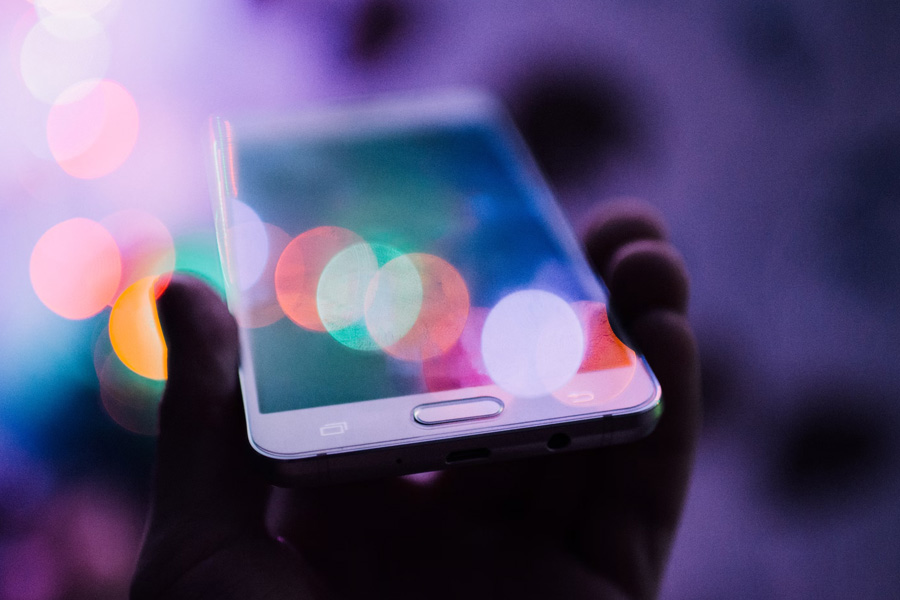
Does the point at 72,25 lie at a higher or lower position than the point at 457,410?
higher

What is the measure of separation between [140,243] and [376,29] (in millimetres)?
424

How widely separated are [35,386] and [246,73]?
18.9 inches

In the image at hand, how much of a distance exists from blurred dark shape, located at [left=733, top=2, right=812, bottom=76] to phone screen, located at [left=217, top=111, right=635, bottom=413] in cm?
39

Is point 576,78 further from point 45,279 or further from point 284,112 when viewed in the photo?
point 45,279

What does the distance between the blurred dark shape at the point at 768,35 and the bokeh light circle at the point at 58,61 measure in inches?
32.9

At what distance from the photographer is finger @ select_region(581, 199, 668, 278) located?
678mm

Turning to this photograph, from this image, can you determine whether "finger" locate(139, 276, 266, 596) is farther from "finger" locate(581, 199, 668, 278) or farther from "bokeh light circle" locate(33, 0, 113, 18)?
"bokeh light circle" locate(33, 0, 113, 18)

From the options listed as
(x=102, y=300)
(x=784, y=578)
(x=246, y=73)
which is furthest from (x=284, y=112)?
(x=784, y=578)

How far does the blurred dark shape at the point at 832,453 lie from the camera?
2.87 ft

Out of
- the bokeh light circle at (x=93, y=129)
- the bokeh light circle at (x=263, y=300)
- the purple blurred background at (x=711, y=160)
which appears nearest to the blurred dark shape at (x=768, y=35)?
the purple blurred background at (x=711, y=160)

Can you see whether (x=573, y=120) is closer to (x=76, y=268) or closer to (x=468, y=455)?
(x=468, y=455)

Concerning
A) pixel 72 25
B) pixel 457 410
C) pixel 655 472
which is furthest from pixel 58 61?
pixel 655 472

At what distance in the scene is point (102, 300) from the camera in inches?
33.7

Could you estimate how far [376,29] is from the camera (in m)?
0.89
